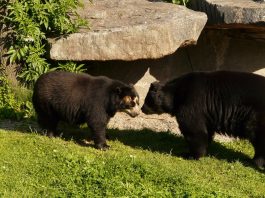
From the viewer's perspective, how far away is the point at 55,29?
1103cm

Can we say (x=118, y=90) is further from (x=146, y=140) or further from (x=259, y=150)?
(x=259, y=150)

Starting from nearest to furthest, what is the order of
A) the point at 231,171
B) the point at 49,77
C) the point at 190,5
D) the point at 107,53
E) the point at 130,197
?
1. the point at 130,197
2. the point at 231,171
3. the point at 49,77
4. the point at 107,53
5. the point at 190,5

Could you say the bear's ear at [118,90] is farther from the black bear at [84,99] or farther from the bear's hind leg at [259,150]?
the bear's hind leg at [259,150]

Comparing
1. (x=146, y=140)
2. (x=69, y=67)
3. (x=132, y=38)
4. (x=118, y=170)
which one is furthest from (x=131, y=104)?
(x=69, y=67)

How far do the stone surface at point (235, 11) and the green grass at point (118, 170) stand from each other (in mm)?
2344

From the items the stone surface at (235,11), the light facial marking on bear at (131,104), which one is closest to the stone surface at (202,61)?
the stone surface at (235,11)

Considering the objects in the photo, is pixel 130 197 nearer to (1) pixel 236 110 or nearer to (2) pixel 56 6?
(1) pixel 236 110

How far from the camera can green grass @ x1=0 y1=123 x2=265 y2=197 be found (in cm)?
733

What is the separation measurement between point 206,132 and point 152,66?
133 inches

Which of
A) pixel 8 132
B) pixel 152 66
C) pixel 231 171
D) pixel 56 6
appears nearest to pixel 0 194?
pixel 8 132

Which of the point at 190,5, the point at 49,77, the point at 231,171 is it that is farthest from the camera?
the point at 190,5

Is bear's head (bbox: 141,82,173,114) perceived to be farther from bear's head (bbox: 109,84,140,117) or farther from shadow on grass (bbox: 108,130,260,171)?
shadow on grass (bbox: 108,130,260,171)

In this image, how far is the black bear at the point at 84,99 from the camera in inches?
360

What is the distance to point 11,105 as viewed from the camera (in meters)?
11.1
